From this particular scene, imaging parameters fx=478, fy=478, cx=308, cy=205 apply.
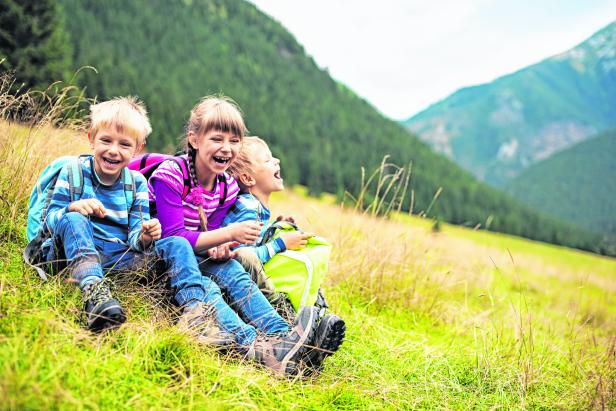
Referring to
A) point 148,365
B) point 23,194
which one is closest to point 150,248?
point 148,365

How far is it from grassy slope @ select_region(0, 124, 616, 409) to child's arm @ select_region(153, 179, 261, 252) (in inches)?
14.0

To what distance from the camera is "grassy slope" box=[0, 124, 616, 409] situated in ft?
5.84

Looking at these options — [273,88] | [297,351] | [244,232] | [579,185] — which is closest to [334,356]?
[297,351]

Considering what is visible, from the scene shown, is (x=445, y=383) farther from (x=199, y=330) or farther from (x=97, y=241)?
(x=97, y=241)

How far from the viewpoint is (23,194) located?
3.23 m

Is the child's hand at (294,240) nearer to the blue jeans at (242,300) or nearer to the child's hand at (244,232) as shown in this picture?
the blue jeans at (242,300)

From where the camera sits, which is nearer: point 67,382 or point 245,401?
point 67,382

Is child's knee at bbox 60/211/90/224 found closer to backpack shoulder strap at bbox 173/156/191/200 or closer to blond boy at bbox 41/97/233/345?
blond boy at bbox 41/97/233/345

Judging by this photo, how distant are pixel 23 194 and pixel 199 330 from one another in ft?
5.83

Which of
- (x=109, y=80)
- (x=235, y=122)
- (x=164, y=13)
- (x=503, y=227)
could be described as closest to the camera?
(x=235, y=122)

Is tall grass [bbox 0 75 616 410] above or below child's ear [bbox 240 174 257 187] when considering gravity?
below

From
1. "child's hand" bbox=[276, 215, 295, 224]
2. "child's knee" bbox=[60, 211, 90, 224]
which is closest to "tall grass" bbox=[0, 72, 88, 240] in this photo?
"child's knee" bbox=[60, 211, 90, 224]

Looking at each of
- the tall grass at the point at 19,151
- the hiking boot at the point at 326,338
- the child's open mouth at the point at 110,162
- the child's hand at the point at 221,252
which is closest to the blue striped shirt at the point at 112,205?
the child's open mouth at the point at 110,162

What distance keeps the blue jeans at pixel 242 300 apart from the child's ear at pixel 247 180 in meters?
0.69
